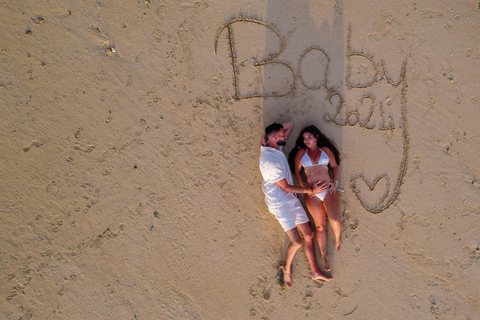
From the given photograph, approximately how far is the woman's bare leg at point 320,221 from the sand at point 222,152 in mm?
225

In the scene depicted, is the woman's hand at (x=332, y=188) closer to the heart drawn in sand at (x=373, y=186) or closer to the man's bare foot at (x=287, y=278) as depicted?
the heart drawn in sand at (x=373, y=186)

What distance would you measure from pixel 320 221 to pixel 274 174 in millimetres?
968

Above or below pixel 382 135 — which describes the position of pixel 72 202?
below

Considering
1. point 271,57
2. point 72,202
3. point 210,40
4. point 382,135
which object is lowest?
point 72,202

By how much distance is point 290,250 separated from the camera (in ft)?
10.5

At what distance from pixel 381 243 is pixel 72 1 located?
221 inches

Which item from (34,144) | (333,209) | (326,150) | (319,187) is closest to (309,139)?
(326,150)

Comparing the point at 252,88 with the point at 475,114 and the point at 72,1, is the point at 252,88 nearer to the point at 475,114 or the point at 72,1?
the point at 72,1

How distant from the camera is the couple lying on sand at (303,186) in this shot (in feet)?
9.87

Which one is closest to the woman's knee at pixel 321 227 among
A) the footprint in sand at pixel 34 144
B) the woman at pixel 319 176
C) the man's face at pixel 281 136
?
the woman at pixel 319 176

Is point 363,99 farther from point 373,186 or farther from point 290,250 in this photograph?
point 290,250

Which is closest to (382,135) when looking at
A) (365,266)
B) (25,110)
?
(365,266)

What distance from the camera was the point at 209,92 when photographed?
134 inches

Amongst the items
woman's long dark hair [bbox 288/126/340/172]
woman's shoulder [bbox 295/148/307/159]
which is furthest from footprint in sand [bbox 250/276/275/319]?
woman's shoulder [bbox 295/148/307/159]
